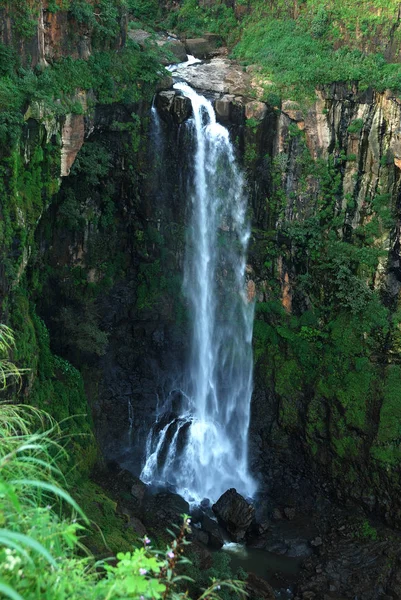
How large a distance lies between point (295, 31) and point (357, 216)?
7325 millimetres

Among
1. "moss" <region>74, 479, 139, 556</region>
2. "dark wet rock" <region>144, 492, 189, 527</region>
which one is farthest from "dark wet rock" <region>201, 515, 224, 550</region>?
"moss" <region>74, 479, 139, 556</region>

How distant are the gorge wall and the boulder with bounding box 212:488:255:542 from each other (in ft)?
6.99

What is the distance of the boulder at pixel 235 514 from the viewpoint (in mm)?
14672

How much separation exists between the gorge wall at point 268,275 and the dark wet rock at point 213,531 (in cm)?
280

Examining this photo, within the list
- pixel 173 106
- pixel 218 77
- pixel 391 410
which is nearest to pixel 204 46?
pixel 218 77

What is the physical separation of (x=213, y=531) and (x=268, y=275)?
8227 millimetres

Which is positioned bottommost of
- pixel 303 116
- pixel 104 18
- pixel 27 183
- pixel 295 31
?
pixel 27 183

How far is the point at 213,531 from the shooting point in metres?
14.5

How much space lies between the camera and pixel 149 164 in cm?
1698

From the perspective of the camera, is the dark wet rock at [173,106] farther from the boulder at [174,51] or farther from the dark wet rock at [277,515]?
the dark wet rock at [277,515]

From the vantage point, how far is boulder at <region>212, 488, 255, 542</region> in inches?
578

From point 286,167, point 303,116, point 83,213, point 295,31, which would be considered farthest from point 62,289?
point 295,31

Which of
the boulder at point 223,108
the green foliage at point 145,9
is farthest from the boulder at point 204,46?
the boulder at point 223,108

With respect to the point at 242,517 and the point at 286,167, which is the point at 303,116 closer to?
the point at 286,167
